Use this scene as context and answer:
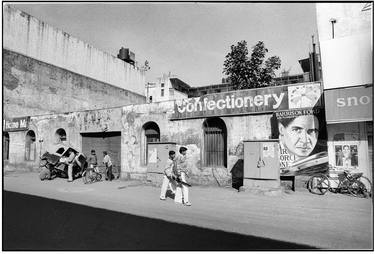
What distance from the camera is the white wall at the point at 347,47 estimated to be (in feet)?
30.8

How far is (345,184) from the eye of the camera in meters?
9.16

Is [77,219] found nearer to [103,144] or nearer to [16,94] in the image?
[103,144]

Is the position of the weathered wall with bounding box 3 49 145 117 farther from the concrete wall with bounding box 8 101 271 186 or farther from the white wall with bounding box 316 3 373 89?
the white wall with bounding box 316 3 373 89

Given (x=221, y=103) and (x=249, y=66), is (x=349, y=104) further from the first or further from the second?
(x=249, y=66)

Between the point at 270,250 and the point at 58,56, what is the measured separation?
940 inches

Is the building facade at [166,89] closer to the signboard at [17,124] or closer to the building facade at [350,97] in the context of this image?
the signboard at [17,124]

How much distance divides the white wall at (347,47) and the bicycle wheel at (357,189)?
3264 millimetres

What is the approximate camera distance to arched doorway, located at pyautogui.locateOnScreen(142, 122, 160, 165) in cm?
1388

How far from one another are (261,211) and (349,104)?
193 inches

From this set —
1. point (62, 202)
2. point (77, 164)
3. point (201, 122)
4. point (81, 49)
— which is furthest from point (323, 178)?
point (81, 49)

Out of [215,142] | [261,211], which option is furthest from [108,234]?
[215,142]

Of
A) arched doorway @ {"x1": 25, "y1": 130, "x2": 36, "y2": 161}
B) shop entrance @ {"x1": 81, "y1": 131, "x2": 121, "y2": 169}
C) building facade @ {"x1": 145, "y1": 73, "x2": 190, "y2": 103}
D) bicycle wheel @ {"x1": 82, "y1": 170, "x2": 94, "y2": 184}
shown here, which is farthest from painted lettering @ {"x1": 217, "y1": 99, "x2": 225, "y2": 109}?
building facade @ {"x1": 145, "y1": 73, "x2": 190, "y2": 103}

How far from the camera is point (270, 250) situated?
4.26 m

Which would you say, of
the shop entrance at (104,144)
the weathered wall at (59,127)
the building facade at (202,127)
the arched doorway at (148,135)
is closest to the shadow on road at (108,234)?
the building facade at (202,127)
